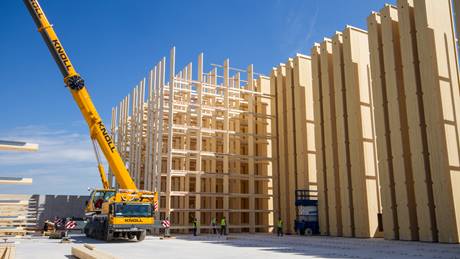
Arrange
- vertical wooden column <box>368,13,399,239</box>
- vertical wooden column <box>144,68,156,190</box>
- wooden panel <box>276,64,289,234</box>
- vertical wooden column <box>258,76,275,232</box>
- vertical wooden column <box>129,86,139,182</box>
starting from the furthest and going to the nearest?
vertical wooden column <box>129,86,139,182</box>, vertical wooden column <box>258,76,275,232</box>, wooden panel <box>276,64,289,234</box>, vertical wooden column <box>144,68,156,190</box>, vertical wooden column <box>368,13,399,239</box>

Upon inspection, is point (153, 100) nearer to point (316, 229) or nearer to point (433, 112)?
point (316, 229)

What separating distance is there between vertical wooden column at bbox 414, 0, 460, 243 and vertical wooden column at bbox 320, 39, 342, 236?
25.5ft

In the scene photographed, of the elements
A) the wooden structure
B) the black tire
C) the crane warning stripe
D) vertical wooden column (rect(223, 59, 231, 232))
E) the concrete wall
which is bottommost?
the wooden structure

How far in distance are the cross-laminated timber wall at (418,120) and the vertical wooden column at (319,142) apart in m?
5.40

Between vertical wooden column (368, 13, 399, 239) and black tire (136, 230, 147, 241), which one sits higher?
vertical wooden column (368, 13, 399, 239)

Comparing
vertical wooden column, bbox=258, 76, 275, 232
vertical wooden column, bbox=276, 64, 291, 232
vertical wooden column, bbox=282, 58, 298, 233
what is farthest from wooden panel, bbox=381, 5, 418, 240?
→ vertical wooden column, bbox=258, 76, 275, 232

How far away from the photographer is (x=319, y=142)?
29.8m

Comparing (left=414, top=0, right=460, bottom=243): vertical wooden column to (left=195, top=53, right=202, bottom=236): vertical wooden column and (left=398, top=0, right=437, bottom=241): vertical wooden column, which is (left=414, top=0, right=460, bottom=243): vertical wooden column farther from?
(left=195, top=53, right=202, bottom=236): vertical wooden column

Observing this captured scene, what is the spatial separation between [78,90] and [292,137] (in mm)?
16414

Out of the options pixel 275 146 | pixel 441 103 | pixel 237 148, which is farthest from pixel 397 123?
pixel 237 148

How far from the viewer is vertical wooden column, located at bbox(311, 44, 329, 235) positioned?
28703 millimetres

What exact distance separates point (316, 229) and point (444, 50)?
13972mm

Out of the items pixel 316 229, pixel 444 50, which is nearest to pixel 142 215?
pixel 316 229

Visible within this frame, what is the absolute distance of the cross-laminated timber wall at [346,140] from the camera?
85.9 ft
